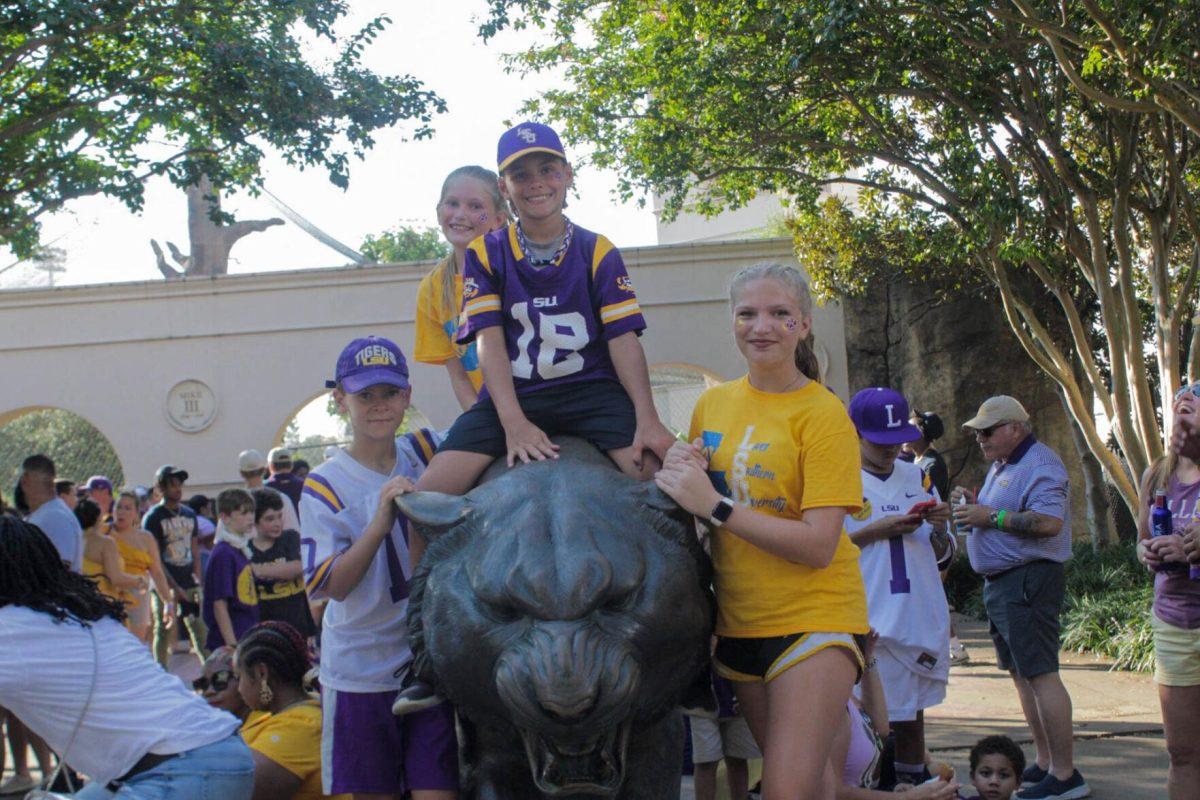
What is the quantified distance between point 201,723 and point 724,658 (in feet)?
5.82

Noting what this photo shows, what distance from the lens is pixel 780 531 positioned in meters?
3.18

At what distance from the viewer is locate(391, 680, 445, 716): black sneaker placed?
3168 mm

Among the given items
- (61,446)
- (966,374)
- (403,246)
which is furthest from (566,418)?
(403,246)

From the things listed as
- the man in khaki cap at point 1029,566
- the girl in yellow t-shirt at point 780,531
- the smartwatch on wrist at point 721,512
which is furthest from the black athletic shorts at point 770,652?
A: the man in khaki cap at point 1029,566

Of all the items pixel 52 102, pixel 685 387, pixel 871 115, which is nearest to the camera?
pixel 52 102

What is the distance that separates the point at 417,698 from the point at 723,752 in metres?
2.19

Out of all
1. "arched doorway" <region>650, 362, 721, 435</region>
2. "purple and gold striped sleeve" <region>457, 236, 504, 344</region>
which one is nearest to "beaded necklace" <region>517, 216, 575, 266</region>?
"purple and gold striped sleeve" <region>457, 236, 504, 344</region>

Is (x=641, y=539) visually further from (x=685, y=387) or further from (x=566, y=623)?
(x=685, y=387)

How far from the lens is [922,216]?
696 inches

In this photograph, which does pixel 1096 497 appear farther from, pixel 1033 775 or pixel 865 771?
pixel 865 771

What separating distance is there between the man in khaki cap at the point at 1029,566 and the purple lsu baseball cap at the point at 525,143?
3.66 metres

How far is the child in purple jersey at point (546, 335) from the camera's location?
3.53 meters

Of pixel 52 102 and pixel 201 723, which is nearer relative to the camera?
pixel 201 723

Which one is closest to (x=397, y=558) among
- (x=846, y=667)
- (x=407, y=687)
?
(x=407, y=687)
